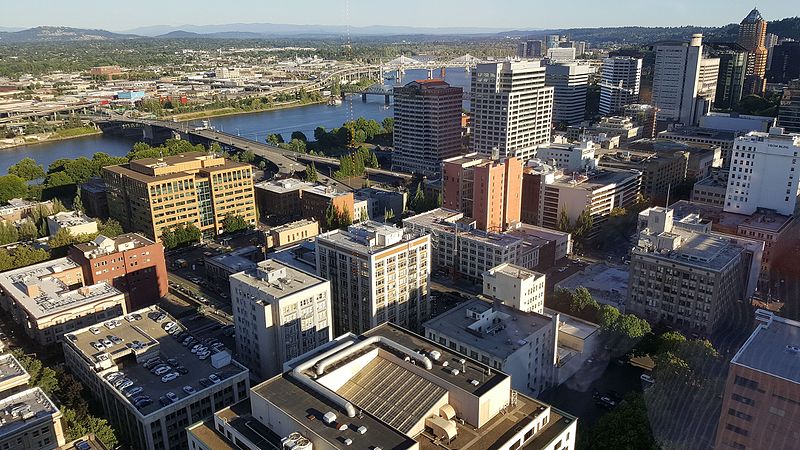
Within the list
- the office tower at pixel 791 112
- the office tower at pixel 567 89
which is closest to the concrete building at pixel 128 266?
the office tower at pixel 791 112

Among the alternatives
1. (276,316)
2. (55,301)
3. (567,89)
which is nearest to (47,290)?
(55,301)

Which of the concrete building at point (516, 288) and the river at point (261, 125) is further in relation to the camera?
the river at point (261, 125)

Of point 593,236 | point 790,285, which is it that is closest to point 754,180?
point 790,285

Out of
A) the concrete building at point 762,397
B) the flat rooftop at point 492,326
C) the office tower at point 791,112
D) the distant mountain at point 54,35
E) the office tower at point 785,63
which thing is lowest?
the flat rooftop at point 492,326

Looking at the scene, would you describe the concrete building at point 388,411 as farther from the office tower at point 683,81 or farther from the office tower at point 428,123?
the office tower at point 683,81

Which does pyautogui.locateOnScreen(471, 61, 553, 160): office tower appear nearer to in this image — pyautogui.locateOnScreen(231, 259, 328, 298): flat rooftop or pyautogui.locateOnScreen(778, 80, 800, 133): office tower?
pyautogui.locateOnScreen(778, 80, 800, 133): office tower

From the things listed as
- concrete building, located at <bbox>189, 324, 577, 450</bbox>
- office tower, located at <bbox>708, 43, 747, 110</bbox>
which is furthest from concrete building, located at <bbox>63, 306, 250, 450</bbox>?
office tower, located at <bbox>708, 43, 747, 110</bbox>

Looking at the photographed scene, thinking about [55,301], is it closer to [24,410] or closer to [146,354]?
[146,354]
